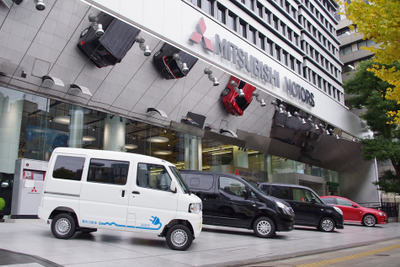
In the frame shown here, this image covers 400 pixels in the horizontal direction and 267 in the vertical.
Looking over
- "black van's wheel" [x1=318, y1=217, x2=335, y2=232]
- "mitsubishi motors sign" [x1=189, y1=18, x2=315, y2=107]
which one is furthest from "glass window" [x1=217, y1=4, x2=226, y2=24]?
"black van's wheel" [x1=318, y1=217, x2=335, y2=232]

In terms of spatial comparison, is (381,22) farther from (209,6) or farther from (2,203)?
(209,6)

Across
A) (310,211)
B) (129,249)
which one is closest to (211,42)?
(310,211)

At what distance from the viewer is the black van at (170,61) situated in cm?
1684

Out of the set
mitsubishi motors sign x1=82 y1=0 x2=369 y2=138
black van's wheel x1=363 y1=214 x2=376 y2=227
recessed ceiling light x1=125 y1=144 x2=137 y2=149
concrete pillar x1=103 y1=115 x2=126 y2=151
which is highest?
mitsubishi motors sign x1=82 y1=0 x2=369 y2=138

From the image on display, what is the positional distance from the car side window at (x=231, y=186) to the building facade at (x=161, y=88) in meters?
6.40

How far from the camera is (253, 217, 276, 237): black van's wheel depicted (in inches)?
439

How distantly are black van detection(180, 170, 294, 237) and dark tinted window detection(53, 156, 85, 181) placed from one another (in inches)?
172

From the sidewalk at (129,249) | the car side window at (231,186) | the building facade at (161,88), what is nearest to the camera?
the sidewalk at (129,249)

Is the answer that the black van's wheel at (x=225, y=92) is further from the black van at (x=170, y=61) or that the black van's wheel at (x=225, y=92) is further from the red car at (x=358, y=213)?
the red car at (x=358, y=213)

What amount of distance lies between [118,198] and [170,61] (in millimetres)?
10302

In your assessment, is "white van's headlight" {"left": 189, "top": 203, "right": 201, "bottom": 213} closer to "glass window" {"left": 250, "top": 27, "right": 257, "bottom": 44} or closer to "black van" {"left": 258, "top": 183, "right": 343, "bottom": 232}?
"black van" {"left": 258, "top": 183, "right": 343, "bottom": 232}

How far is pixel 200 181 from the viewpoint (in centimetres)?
1170

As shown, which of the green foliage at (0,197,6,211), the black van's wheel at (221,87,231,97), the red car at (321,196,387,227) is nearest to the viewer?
the green foliage at (0,197,6,211)

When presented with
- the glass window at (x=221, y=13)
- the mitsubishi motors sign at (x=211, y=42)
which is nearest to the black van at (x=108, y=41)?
the mitsubishi motors sign at (x=211, y=42)
